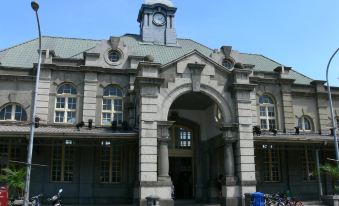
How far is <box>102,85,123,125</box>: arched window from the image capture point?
25.5m

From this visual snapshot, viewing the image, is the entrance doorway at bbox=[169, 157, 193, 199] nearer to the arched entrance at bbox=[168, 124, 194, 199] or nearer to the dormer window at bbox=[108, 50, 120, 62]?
the arched entrance at bbox=[168, 124, 194, 199]

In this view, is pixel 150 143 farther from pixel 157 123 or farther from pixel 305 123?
pixel 305 123

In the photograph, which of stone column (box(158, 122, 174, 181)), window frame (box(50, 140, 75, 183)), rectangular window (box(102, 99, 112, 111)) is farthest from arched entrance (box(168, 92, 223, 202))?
window frame (box(50, 140, 75, 183))

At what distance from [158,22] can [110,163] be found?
13731 mm

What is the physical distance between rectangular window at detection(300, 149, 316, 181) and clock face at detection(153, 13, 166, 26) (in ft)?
51.0

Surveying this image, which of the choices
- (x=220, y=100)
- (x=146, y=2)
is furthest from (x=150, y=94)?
(x=146, y=2)

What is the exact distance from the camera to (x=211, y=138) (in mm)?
26031

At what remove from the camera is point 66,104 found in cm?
2530

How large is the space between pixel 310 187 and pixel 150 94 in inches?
563

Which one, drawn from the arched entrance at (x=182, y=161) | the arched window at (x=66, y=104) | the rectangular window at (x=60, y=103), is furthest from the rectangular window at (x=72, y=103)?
the arched entrance at (x=182, y=161)

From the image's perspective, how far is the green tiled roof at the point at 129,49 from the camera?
2707 centimetres

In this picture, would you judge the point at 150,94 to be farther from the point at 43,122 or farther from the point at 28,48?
the point at 28,48

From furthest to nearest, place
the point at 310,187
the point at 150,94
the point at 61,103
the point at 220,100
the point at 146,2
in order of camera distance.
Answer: the point at 146,2
the point at 310,187
the point at 61,103
the point at 220,100
the point at 150,94

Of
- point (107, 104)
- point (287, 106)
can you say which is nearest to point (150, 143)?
point (107, 104)
